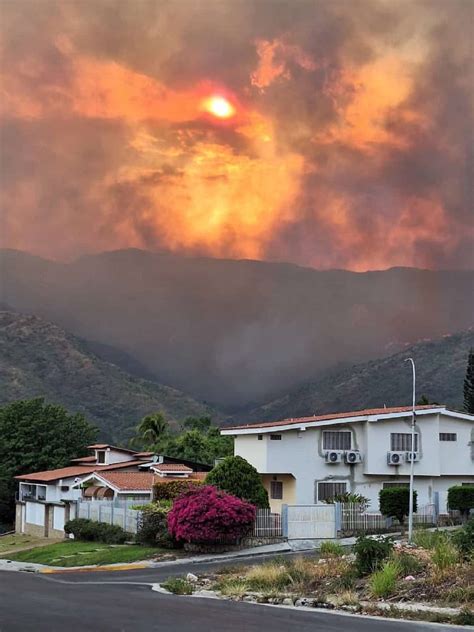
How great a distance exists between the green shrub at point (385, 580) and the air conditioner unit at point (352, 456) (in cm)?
3339

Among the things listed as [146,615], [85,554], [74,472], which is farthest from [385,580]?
[74,472]

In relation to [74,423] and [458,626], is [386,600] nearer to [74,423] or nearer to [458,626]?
[458,626]

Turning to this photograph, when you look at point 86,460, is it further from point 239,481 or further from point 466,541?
point 466,541

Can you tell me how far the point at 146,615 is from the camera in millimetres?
23375

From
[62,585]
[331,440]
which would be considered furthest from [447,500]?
[62,585]

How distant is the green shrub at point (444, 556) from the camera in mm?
26797

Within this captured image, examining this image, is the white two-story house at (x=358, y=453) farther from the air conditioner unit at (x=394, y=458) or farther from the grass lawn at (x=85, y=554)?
the grass lawn at (x=85, y=554)

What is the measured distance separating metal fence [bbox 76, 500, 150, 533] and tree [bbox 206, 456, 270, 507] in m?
4.97

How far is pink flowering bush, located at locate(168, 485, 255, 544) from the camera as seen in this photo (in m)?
45.1

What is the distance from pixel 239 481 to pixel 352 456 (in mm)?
12487

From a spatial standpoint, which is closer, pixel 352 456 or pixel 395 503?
pixel 395 503

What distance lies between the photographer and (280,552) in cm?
4506

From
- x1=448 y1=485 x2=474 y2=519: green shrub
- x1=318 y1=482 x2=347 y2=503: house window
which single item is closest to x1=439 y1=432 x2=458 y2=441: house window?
x1=448 y1=485 x2=474 y2=519: green shrub

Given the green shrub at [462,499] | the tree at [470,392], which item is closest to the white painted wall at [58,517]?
the green shrub at [462,499]
